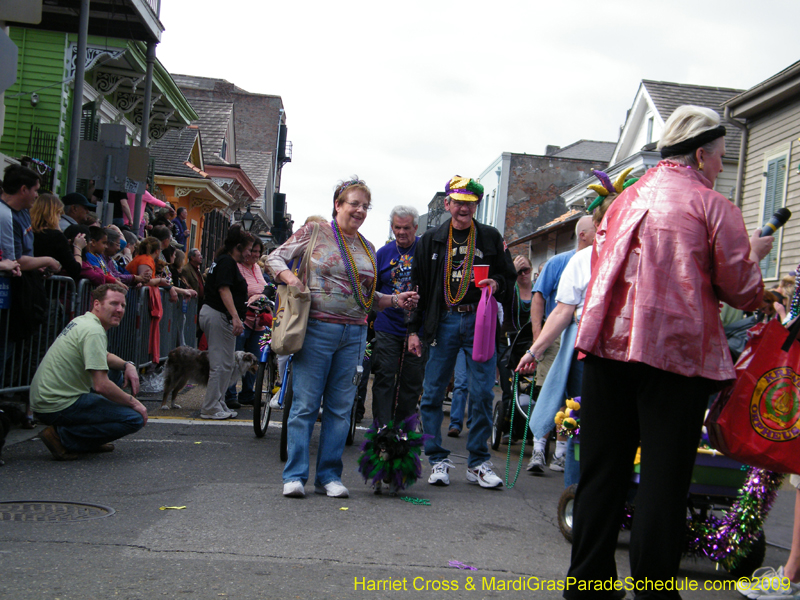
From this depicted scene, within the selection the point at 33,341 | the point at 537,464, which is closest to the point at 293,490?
the point at 537,464

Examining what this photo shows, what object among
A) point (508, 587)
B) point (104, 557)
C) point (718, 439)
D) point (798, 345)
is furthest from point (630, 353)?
point (104, 557)

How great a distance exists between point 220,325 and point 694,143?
21.2ft

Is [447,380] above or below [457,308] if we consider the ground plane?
below

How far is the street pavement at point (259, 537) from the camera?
11.1 ft

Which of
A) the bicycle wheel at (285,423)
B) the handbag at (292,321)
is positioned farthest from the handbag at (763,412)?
the bicycle wheel at (285,423)

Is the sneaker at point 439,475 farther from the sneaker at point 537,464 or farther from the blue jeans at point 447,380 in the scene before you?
the sneaker at point 537,464

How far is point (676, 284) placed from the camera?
283cm

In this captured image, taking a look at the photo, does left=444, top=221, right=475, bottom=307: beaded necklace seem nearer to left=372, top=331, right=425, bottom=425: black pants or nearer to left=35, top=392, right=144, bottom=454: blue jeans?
left=372, top=331, right=425, bottom=425: black pants

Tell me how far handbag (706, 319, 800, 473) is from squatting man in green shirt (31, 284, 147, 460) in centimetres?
449

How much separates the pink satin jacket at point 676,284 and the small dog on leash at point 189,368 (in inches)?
256

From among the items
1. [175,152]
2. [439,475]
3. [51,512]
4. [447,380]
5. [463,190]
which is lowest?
[51,512]

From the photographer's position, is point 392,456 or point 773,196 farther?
point 773,196

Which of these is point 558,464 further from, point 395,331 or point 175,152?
point 175,152

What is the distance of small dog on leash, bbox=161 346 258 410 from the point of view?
29.3 feet
